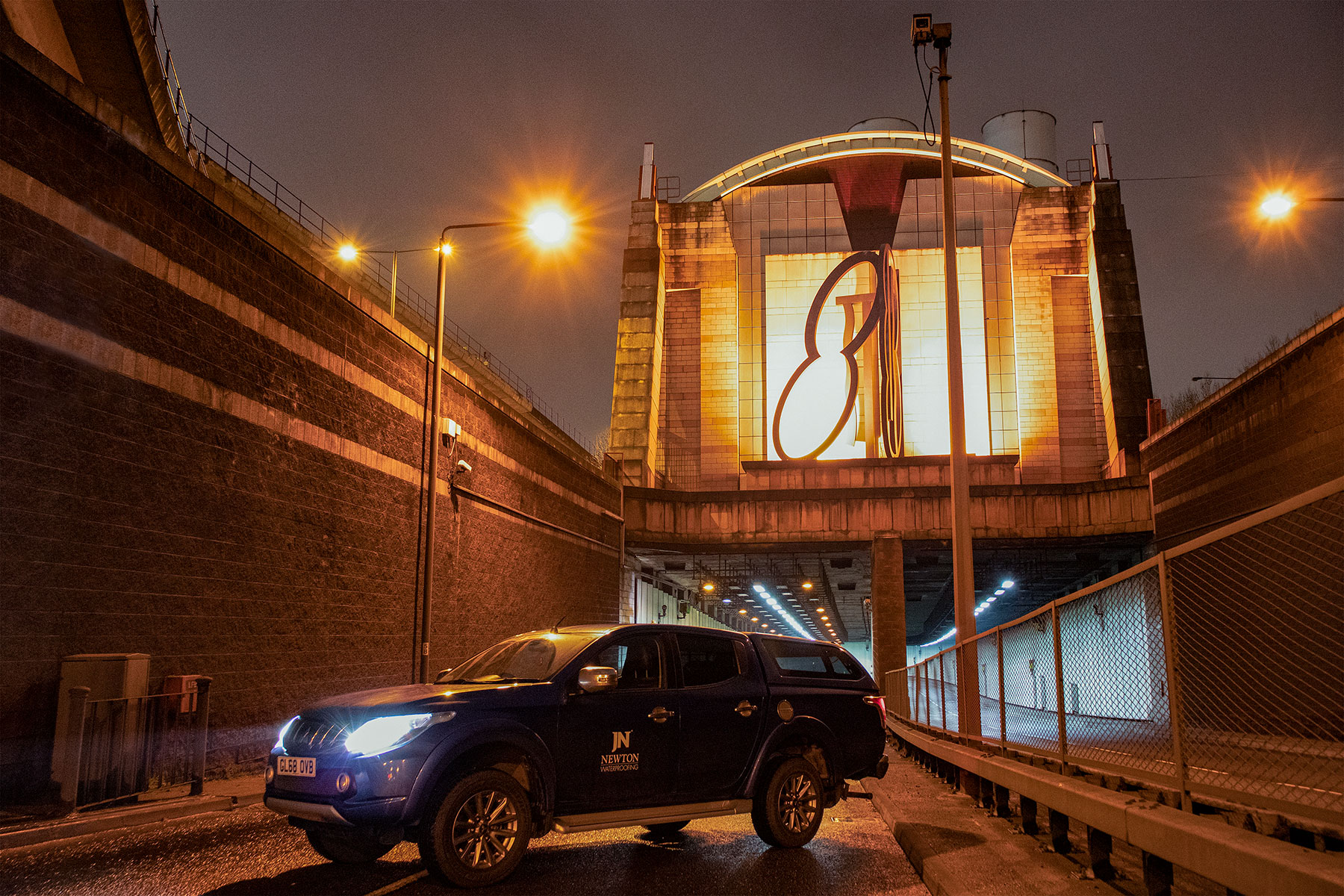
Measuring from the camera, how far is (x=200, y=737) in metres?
12.5

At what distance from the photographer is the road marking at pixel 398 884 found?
7125 millimetres

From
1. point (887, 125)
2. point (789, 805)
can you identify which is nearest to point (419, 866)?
point (789, 805)

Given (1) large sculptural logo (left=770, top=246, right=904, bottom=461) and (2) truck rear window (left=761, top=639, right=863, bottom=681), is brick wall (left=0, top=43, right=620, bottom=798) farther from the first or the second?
(1) large sculptural logo (left=770, top=246, right=904, bottom=461)

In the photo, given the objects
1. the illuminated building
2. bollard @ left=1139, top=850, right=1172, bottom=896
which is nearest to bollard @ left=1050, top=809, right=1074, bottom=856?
bollard @ left=1139, top=850, right=1172, bottom=896

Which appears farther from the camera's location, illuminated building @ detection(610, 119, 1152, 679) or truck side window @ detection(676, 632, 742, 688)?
illuminated building @ detection(610, 119, 1152, 679)

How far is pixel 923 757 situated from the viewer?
17422mm

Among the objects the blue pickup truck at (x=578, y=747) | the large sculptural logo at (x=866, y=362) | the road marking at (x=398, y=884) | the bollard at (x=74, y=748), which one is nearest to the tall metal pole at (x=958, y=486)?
the blue pickup truck at (x=578, y=747)

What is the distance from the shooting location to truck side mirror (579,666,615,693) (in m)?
7.96

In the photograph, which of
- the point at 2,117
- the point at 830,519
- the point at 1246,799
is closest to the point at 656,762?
the point at 1246,799

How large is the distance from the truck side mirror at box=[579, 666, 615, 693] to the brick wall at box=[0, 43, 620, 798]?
21.3 ft

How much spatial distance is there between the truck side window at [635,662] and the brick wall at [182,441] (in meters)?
6.41

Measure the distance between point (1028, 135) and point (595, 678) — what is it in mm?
76023

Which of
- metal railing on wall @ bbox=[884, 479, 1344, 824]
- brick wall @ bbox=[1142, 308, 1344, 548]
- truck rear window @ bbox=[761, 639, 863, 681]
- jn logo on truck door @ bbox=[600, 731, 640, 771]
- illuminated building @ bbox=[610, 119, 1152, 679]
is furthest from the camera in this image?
illuminated building @ bbox=[610, 119, 1152, 679]

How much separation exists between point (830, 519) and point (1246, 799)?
33085 millimetres
